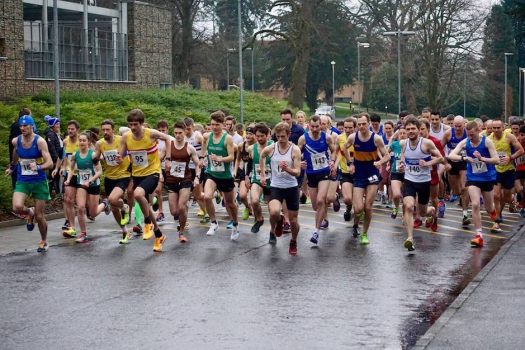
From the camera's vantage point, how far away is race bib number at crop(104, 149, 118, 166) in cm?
1444

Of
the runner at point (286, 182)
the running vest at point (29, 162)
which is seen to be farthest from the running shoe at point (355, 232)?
the running vest at point (29, 162)

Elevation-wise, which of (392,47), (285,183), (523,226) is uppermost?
(392,47)

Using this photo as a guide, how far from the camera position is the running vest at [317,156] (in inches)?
571

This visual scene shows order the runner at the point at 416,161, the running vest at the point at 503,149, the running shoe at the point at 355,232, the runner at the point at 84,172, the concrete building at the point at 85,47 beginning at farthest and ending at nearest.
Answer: the concrete building at the point at 85,47 → the running vest at the point at 503,149 → the running shoe at the point at 355,232 → the runner at the point at 84,172 → the runner at the point at 416,161

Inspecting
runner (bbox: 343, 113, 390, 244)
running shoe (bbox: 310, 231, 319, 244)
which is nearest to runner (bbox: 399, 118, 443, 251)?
runner (bbox: 343, 113, 390, 244)

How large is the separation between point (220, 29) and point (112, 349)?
7632 centimetres

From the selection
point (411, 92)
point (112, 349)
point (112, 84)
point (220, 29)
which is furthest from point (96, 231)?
point (220, 29)

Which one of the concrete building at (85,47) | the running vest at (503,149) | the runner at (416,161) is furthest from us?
the concrete building at (85,47)

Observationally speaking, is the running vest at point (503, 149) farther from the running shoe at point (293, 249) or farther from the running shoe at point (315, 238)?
the running shoe at point (293, 249)

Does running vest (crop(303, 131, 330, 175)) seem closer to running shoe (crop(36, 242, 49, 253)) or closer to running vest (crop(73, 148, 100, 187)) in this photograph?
running vest (crop(73, 148, 100, 187))

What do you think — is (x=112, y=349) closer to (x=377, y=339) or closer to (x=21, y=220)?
(x=377, y=339)

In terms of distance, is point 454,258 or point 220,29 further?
point 220,29

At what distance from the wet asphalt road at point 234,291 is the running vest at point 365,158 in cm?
107

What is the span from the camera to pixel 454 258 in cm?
1275
